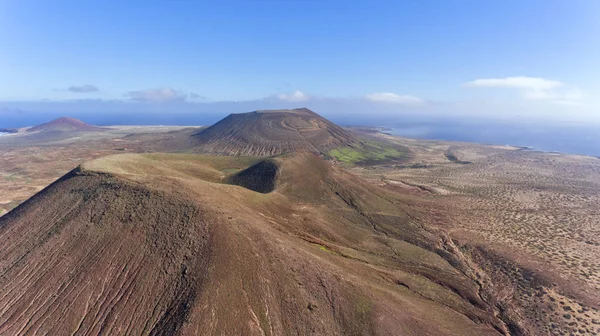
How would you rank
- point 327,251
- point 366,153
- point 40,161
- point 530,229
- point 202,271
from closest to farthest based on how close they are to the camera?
point 202,271
point 327,251
point 530,229
point 40,161
point 366,153

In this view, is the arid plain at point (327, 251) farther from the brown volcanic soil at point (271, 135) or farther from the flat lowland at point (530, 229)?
the brown volcanic soil at point (271, 135)

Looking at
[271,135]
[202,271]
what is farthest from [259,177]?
[271,135]

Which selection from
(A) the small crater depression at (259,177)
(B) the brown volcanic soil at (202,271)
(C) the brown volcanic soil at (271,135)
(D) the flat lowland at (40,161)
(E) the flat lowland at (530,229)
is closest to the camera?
(B) the brown volcanic soil at (202,271)

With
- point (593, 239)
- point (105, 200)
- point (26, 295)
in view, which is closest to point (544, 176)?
point (593, 239)

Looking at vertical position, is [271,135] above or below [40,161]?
above

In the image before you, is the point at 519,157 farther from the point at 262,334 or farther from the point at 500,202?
the point at 262,334

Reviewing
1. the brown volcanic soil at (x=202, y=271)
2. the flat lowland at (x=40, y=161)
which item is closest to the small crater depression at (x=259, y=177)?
the brown volcanic soil at (x=202, y=271)

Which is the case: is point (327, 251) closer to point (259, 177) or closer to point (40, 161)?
point (259, 177)
